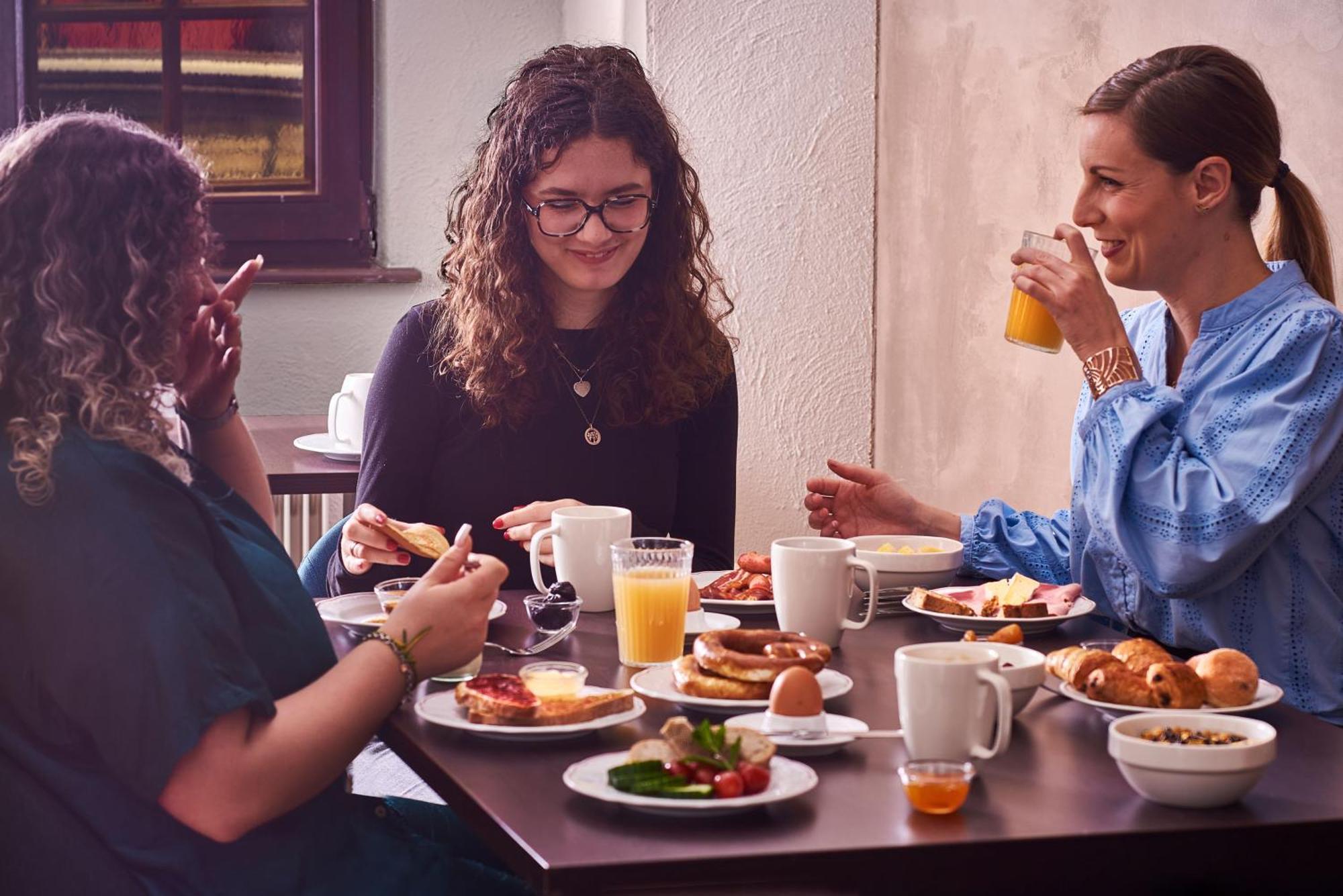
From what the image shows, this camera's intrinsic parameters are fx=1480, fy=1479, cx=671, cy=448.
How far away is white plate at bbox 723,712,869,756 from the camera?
1.17 metres

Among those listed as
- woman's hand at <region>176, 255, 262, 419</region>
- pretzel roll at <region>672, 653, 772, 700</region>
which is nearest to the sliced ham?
pretzel roll at <region>672, 653, 772, 700</region>

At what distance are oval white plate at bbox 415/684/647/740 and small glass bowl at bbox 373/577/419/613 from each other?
1.05 ft

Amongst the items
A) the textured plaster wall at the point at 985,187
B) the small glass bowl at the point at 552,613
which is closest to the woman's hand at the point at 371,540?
the small glass bowl at the point at 552,613

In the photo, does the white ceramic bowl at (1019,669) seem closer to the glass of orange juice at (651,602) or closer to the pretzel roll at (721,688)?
the pretzel roll at (721,688)

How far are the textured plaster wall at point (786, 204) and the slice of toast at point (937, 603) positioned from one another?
1594mm

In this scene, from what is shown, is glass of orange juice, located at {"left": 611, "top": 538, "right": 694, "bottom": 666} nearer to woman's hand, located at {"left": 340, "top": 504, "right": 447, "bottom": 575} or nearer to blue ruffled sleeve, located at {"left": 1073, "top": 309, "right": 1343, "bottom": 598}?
woman's hand, located at {"left": 340, "top": 504, "right": 447, "bottom": 575}

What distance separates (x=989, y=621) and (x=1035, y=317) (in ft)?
1.79

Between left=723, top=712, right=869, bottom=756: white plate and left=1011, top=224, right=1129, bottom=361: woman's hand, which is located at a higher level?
left=1011, top=224, right=1129, bottom=361: woman's hand

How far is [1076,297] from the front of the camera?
1.87 m

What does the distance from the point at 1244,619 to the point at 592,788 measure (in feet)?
3.33

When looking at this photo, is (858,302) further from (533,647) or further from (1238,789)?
(1238,789)

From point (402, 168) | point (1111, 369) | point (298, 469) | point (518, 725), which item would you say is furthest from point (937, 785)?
point (402, 168)

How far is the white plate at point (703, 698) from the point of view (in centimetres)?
128

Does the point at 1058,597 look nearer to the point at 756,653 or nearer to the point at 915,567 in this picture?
the point at 915,567
